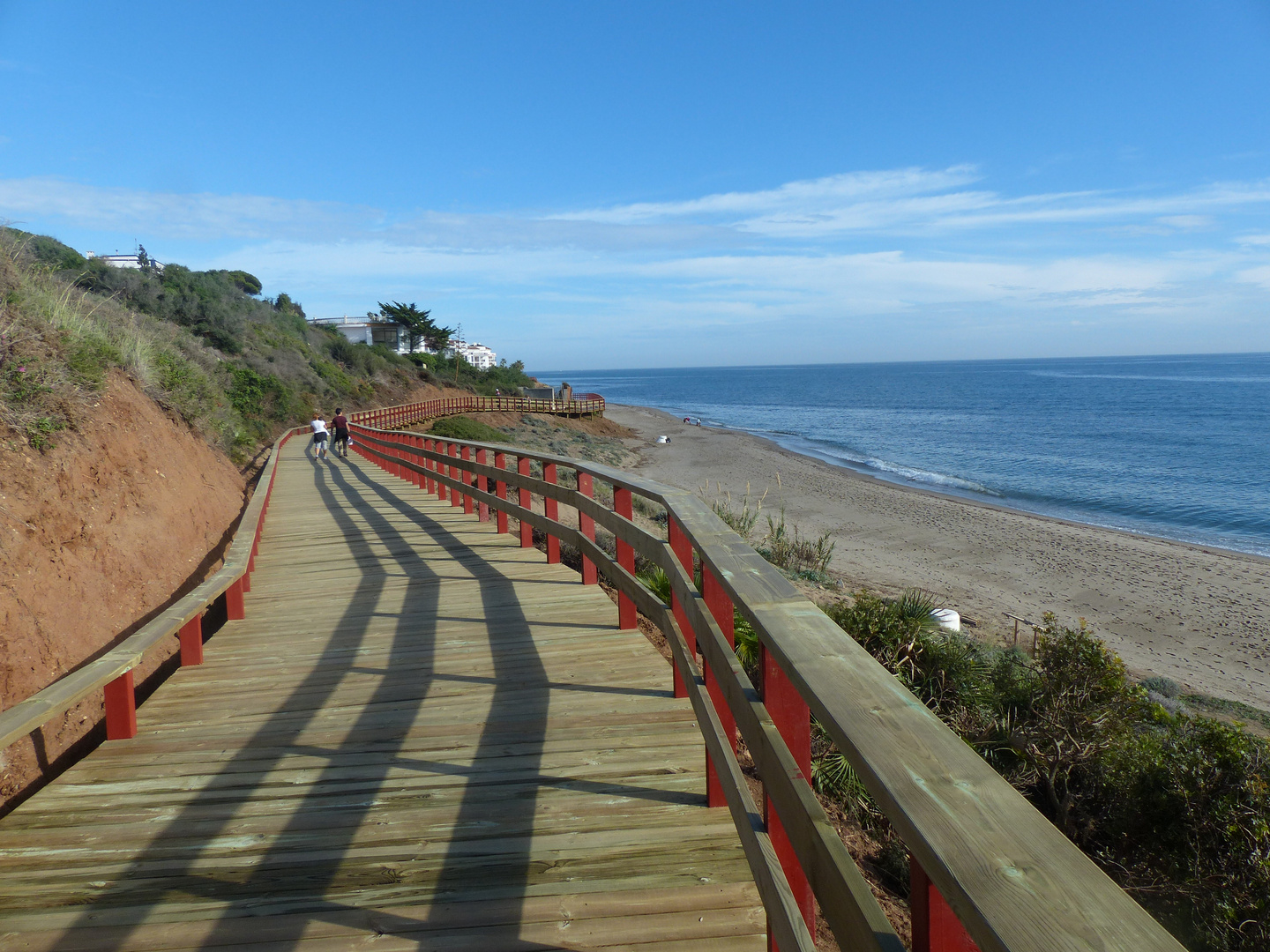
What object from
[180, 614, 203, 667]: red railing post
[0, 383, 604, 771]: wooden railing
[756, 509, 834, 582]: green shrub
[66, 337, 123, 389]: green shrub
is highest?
[66, 337, 123, 389]: green shrub

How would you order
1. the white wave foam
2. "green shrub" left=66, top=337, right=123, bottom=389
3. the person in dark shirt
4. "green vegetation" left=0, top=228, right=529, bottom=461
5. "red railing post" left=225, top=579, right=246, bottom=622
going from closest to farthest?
"red railing post" left=225, top=579, right=246, bottom=622 < "green vegetation" left=0, top=228, right=529, bottom=461 < "green shrub" left=66, top=337, right=123, bottom=389 < the person in dark shirt < the white wave foam

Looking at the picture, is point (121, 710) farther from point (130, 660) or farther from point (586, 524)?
point (586, 524)

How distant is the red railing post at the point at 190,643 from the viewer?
17.0 feet

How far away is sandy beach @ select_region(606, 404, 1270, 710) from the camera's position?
50.3 feet

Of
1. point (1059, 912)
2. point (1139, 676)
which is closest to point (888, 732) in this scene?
point (1059, 912)

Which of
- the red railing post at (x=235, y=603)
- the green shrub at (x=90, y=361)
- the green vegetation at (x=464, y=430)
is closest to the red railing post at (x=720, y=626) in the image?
the red railing post at (x=235, y=603)

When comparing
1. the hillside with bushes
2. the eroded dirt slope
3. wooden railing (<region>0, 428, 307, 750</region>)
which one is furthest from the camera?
the hillside with bushes

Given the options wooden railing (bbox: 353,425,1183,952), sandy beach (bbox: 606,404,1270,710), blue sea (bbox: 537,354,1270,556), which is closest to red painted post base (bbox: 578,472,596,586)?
wooden railing (bbox: 353,425,1183,952)

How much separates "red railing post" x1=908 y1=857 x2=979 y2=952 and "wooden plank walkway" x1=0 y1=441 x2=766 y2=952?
4.80 feet

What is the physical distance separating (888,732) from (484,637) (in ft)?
14.3

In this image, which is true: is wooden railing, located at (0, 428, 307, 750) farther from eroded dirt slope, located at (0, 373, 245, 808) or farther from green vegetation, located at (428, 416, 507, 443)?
green vegetation, located at (428, 416, 507, 443)

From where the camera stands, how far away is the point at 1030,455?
4731 centimetres

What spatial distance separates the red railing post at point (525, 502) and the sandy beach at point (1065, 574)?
30.2 ft

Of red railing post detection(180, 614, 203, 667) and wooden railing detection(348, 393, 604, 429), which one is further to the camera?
wooden railing detection(348, 393, 604, 429)
